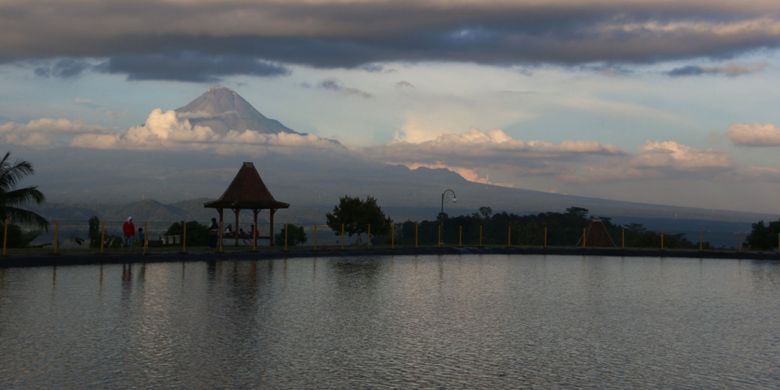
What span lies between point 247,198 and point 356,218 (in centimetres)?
1311

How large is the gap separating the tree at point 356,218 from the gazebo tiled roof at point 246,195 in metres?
10.9

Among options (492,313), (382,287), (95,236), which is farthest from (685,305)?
(95,236)

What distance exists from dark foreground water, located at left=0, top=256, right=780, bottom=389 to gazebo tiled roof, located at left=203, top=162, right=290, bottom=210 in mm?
22325

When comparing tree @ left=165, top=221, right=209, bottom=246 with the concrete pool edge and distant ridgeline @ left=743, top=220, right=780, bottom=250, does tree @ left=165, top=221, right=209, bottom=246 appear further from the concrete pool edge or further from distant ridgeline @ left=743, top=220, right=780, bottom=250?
distant ridgeline @ left=743, top=220, right=780, bottom=250

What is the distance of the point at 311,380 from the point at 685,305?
1389 cm

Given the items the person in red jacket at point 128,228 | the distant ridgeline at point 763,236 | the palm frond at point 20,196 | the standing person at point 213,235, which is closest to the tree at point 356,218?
the standing person at point 213,235

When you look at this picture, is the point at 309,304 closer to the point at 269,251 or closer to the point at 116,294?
the point at 116,294

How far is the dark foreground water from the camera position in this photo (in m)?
12.7

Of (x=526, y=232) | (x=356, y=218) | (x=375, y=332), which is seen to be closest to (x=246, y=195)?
(x=356, y=218)

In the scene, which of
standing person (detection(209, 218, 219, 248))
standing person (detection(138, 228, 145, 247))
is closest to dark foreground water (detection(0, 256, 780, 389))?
standing person (detection(138, 228, 145, 247))

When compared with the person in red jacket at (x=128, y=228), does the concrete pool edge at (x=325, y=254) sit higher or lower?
lower

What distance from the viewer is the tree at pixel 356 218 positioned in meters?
66.1

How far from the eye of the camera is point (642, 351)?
15352 millimetres

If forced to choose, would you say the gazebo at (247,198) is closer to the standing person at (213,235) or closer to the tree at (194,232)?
the standing person at (213,235)
